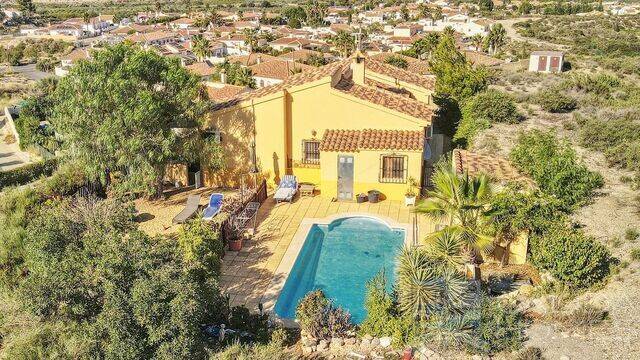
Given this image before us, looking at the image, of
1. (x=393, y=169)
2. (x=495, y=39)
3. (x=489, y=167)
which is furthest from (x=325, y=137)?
(x=495, y=39)

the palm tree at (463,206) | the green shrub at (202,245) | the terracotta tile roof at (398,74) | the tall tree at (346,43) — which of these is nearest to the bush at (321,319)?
the green shrub at (202,245)

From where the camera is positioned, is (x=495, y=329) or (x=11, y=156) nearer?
(x=495, y=329)

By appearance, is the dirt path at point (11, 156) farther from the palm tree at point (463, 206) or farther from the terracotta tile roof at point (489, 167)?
the palm tree at point (463, 206)

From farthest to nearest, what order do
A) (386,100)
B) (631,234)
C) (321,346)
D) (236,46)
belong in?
(236,46) → (386,100) → (631,234) → (321,346)

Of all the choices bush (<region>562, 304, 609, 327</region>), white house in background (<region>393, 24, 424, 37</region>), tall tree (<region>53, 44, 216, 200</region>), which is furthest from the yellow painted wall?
white house in background (<region>393, 24, 424, 37</region>)

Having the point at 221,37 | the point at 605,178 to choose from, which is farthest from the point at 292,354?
the point at 221,37

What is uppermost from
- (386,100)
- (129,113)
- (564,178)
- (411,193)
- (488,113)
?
(129,113)

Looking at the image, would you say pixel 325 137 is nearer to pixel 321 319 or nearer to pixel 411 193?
pixel 411 193
